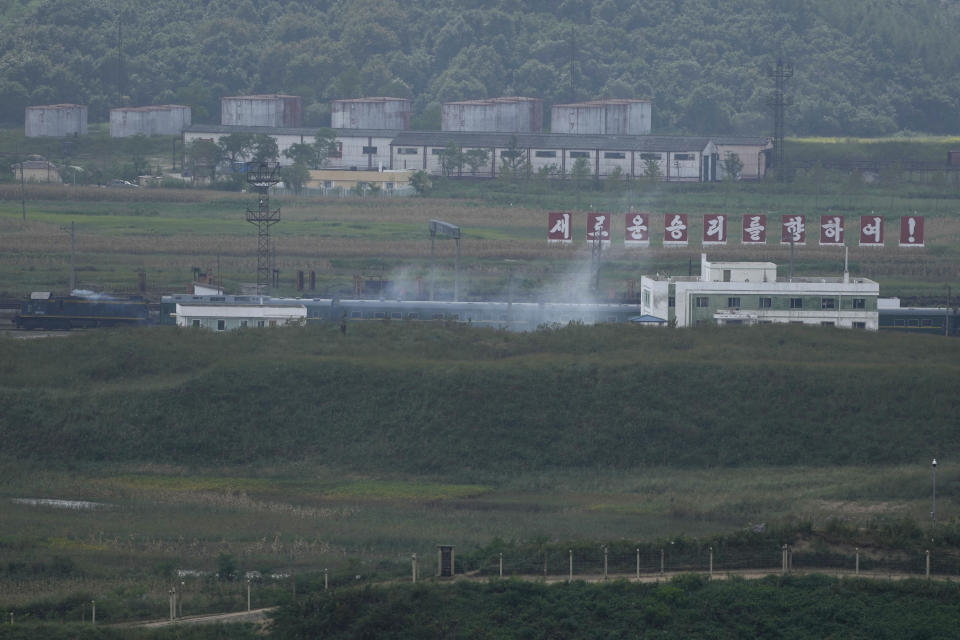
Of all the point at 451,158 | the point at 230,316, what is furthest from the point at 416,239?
the point at 230,316

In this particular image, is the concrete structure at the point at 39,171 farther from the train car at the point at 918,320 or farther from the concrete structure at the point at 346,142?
the train car at the point at 918,320

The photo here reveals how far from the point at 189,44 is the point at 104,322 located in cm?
8397

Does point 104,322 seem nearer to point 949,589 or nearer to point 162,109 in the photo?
point 949,589

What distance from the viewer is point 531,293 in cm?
6550

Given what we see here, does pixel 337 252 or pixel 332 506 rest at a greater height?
pixel 337 252

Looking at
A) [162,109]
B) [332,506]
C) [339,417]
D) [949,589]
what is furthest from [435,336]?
[162,109]

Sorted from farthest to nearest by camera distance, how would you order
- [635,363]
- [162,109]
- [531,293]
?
[162,109], [531,293], [635,363]

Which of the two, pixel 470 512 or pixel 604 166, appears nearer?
pixel 470 512

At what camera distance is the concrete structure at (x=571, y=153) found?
104 m

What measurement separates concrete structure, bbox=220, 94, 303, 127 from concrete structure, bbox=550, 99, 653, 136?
71.0 ft

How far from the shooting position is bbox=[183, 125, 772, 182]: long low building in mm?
103875

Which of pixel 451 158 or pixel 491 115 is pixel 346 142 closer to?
pixel 451 158

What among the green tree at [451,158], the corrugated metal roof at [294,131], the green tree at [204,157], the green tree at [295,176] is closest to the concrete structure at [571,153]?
the green tree at [451,158]

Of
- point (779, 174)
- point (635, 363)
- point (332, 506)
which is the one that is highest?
point (779, 174)
